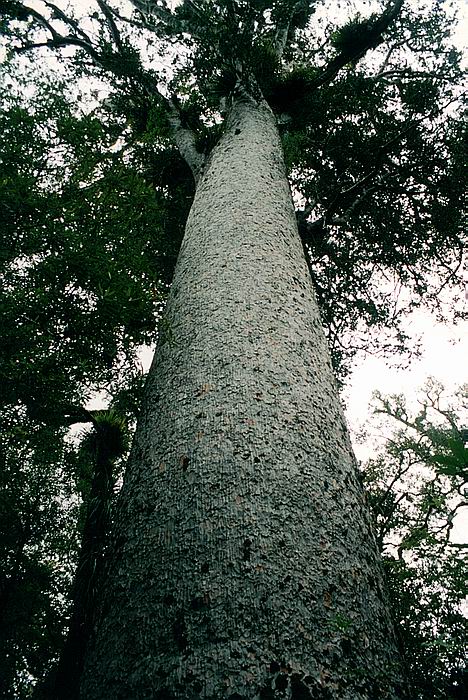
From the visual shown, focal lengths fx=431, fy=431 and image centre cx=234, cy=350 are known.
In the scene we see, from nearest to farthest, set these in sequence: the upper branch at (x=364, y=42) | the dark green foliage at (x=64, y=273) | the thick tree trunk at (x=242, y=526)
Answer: the thick tree trunk at (x=242, y=526)
the dark green foliage at (x=64, y=273)
the upper branch at (x=364, y=42)

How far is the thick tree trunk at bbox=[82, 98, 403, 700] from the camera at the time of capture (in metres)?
1.05

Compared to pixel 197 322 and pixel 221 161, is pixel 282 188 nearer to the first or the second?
pixel 221 161

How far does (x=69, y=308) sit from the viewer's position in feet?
7.93

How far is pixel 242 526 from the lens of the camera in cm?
130

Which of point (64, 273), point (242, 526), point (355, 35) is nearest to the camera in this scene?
point (242, 526)

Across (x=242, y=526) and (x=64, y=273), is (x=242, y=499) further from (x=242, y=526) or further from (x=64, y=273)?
(x=64, y=273)

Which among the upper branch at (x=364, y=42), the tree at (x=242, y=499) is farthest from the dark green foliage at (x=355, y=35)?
the tree at (x=242, y=499)

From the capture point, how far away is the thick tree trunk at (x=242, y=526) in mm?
1052

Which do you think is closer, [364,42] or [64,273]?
[64,273]

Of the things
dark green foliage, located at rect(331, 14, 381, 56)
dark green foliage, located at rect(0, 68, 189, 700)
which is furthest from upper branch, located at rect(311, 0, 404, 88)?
dark green foliage, located at rect(0, 68, 189, 700)

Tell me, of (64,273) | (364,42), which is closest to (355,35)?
(364,42)

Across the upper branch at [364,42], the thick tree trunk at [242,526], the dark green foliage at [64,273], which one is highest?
the upper branch at [364,42]

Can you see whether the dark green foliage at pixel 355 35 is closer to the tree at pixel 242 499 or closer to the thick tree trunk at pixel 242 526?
the tree at pixel 242 499

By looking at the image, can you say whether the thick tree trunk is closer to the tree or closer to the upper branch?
the tree
